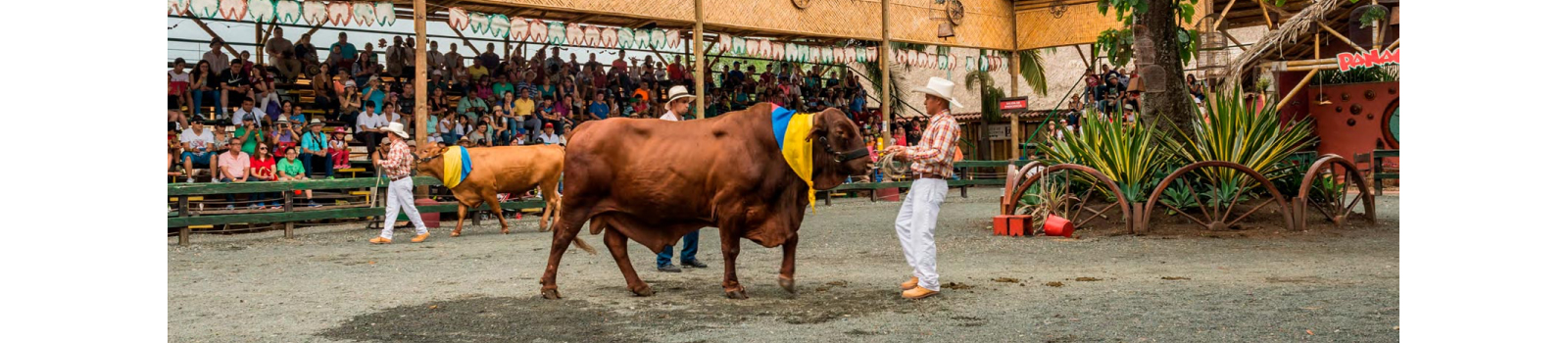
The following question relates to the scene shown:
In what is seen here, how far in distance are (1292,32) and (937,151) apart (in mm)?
16916

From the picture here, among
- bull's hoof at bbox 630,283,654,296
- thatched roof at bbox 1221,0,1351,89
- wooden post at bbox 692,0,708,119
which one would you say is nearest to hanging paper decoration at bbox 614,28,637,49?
wooden post at bbox 692,0,708,119

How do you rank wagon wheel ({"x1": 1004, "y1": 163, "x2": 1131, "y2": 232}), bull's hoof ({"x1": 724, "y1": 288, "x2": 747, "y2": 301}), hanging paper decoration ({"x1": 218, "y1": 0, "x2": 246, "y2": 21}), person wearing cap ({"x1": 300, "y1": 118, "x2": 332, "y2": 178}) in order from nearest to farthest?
bull's hoof ({"x1": 724, "y1": 288, "x2": 747, "y2": 301}), wagon wheel ({"x1": 1004, "y1": 163, "x2": 1131, "y2": 232}), hanging paper decoration ({"x1": 218, "y1": 0, "x2": 246, "y2": 21}), person wearing cap ({"x1": 300, "y1": 118, "x2": 332, "y2": 178})

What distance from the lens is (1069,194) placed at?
13.7 m

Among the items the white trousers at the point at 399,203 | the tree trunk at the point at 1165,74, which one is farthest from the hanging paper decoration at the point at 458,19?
the tree trunk at the point at 1165,74

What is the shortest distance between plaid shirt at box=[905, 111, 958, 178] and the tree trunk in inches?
261

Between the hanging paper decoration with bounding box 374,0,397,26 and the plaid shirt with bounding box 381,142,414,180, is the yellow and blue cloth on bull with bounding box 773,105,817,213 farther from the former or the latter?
the hanging paper decoration with bounding box 374,0,397,26

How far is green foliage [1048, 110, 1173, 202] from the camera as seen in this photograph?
13.3m

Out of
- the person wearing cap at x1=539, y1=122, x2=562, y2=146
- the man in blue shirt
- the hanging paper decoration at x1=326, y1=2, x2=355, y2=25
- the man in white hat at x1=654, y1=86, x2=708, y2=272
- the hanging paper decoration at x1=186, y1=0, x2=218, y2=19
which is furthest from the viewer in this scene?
the man in blue shirt

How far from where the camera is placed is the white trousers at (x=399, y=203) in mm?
13867

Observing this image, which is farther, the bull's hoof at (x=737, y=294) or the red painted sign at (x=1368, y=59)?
the red painted sign at (x=1368, y=59)

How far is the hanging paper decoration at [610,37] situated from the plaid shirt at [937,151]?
13.5m

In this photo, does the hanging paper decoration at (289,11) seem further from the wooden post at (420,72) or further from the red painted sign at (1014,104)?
the red painted sign at (1014,104)

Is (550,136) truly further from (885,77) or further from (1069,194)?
(1069,194)

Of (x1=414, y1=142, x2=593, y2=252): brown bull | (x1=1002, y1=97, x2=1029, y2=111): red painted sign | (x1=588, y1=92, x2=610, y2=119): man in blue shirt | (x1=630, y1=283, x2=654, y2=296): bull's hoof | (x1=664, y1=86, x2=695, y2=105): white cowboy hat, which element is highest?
(x1=1002, y1=97, x2=1029, y2=111): red painted sign
